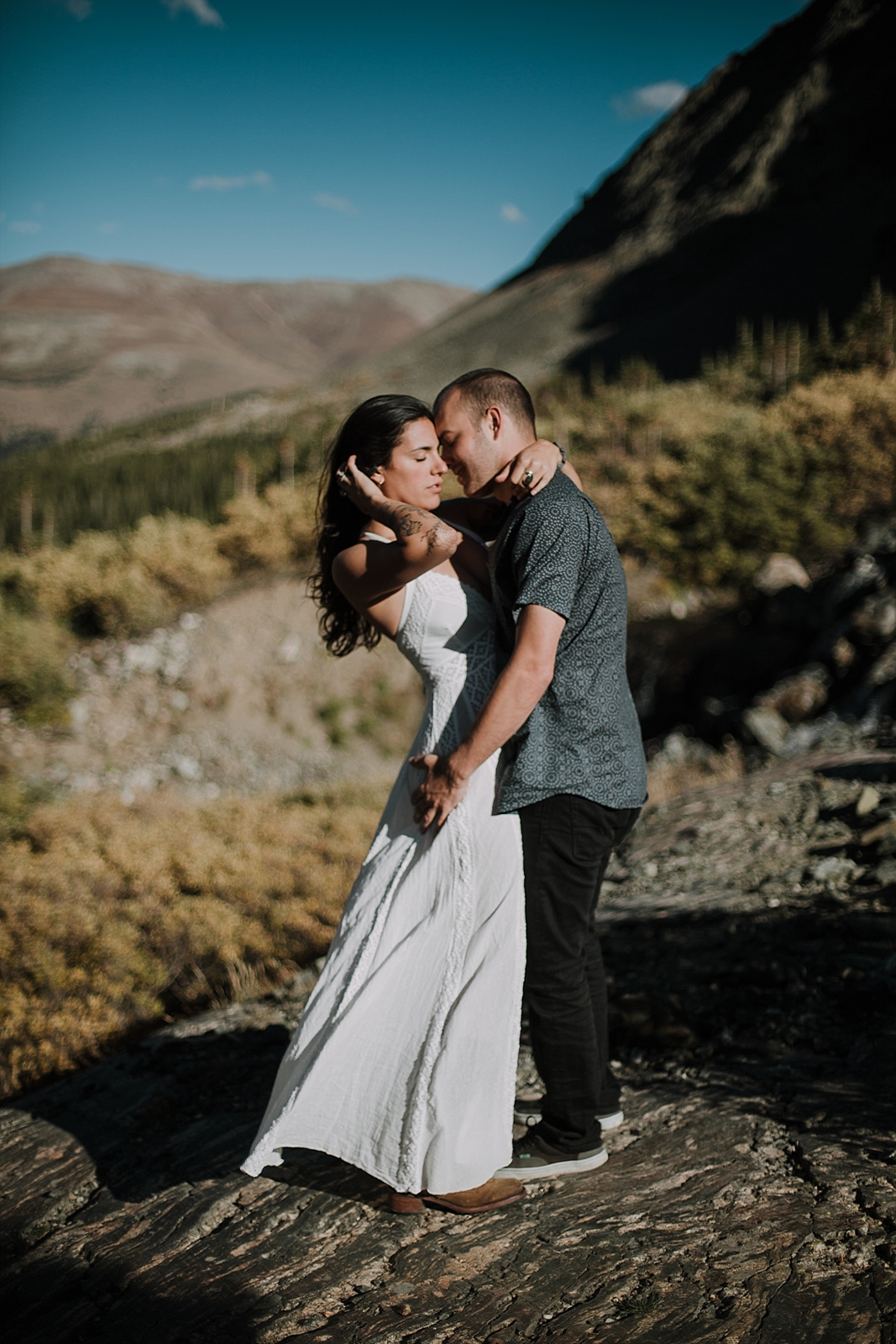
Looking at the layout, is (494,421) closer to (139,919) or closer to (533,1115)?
(533,1115)

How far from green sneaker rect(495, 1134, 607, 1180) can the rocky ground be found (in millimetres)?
40

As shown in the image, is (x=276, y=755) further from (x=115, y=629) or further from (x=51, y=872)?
(x=51, y=872)

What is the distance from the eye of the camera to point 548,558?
1.82 m

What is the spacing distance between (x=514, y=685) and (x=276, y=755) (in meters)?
13.2

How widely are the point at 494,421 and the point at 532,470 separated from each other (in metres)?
0.19

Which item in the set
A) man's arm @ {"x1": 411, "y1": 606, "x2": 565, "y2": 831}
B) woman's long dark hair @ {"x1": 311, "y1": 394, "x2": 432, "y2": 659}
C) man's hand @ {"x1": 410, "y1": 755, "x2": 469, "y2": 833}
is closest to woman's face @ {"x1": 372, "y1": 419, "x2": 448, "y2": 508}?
woman's long dark hair @ {"x1": 311, "y1": 394, "x2": 432, "y2": 659}

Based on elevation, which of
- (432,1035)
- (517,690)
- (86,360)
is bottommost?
(432,1035)

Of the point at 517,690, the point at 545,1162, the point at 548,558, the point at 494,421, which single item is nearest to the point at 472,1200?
the point at 545,1162

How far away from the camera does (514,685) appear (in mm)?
1794

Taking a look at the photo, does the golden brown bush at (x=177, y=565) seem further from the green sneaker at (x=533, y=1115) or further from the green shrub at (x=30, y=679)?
the green sneaker at (x=533, y=1115)

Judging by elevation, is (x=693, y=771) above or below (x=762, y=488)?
below

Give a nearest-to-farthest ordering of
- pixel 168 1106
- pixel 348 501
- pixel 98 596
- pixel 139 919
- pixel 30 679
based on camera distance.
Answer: pixel 348 501, pixel 168 1106, pixel 139 919, pixel 30 679, pixel 98 596

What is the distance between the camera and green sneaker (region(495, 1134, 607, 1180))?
211 centimetres

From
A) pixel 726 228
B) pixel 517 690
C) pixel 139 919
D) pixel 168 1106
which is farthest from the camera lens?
pixel 726 228
